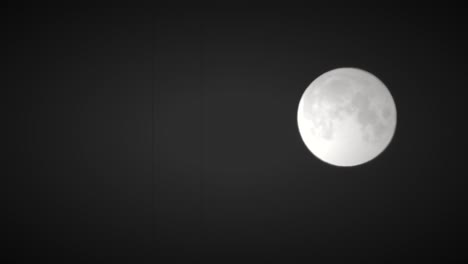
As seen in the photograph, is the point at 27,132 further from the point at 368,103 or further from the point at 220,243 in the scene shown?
the point at 368,103

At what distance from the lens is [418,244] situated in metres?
4.45

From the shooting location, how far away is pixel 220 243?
4621mm

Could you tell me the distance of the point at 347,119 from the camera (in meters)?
4.33

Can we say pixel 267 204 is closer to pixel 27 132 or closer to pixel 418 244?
pixel 418 244

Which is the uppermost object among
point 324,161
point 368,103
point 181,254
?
point 368,103

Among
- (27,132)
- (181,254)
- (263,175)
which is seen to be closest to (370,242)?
(263,175)

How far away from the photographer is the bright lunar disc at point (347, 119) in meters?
4.32

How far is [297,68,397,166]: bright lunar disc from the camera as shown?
4.32 m

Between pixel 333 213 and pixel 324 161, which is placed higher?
pixel 324 161

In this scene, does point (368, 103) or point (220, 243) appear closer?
point (368, 103)

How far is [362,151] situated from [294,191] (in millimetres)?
1067

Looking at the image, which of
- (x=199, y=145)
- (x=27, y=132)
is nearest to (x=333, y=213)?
Answer: (x=199, y=145)

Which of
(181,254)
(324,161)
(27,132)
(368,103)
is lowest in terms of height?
(181,254)

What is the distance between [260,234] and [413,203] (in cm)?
210
